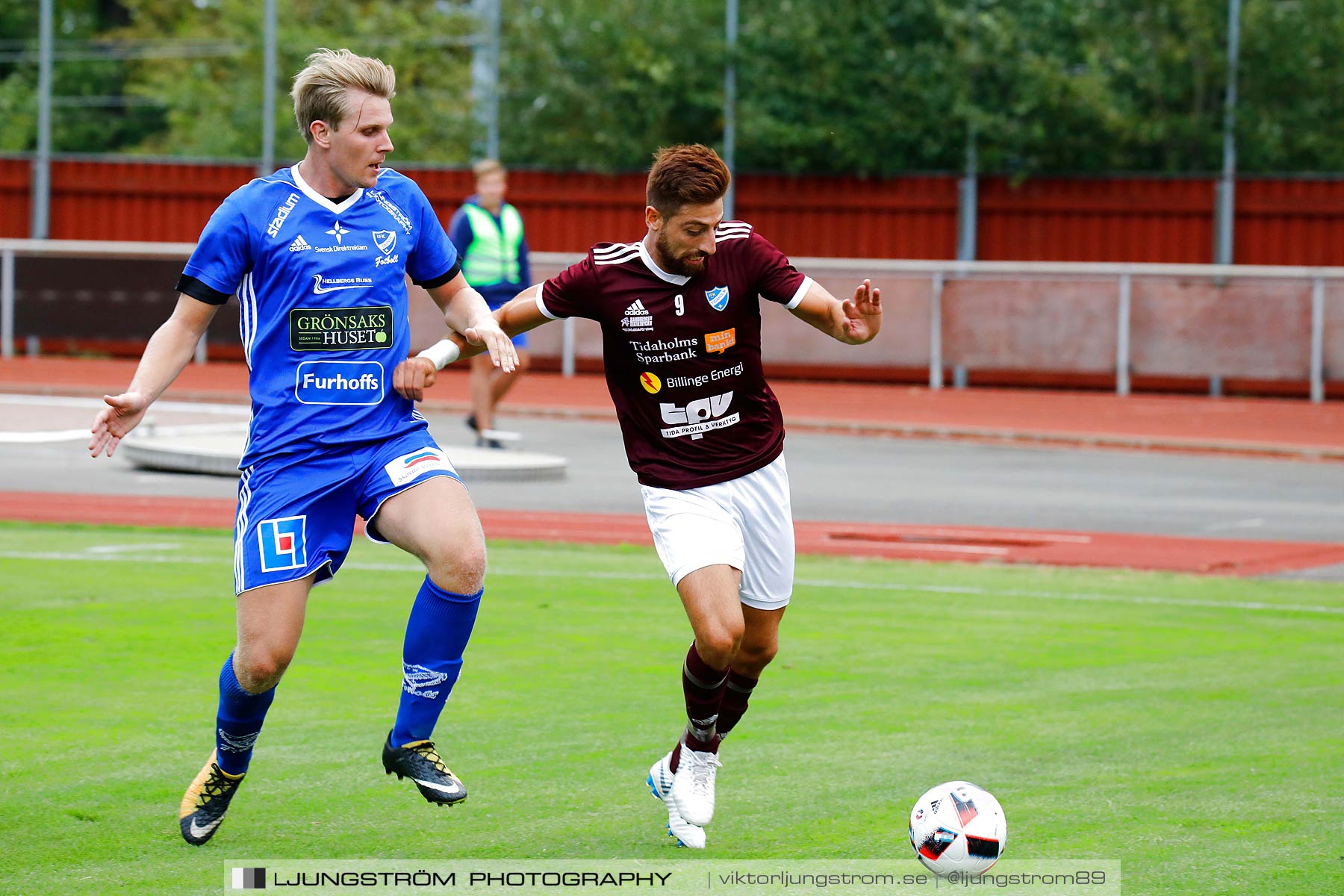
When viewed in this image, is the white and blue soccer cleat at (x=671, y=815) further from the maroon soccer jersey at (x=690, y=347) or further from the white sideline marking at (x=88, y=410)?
the white sideline marking at (x=88, y=410)

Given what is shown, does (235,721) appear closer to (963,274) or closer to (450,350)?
(450,350)

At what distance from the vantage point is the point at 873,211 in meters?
26.9

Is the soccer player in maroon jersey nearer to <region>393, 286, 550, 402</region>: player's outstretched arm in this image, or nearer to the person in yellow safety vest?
<region>393, 286, 550, 402</region>: player's outstretched arm

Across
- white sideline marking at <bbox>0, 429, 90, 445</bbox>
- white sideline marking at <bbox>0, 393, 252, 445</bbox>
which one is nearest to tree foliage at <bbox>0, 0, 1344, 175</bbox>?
white sideline marking at <bbox>0, 393, 252, 445</bbox>

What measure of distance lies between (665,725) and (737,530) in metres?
1.36

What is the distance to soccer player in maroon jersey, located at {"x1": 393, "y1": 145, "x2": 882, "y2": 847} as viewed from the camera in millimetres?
5359

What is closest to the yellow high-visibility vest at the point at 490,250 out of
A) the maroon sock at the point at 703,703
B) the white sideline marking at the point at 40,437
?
the white sideline marking at the point at 40,437

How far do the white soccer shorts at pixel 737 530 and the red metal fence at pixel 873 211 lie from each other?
20.9m

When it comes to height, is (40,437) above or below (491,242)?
below

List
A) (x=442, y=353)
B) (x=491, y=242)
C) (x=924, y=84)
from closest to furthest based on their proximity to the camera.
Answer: (x=442, y=353) → (x=491, y=242) → (x=924, y=84)

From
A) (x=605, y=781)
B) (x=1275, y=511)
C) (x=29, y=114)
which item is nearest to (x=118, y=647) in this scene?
(x=605, y=781)

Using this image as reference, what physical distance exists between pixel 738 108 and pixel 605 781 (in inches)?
881

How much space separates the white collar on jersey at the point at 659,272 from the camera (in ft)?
18.1

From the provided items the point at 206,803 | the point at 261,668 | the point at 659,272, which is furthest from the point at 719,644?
the point at 206,803
